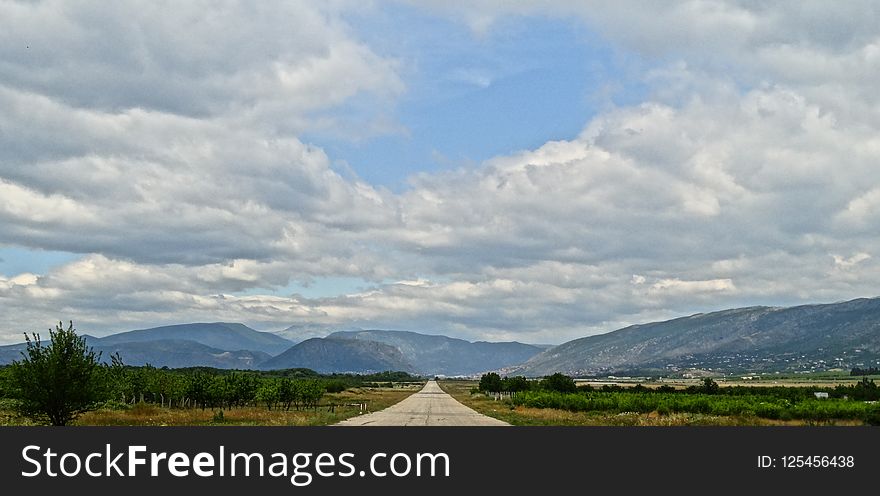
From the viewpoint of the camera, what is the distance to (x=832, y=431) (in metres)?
26.0

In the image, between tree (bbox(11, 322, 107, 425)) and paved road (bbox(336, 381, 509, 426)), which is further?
paved road (bbox(336, 381, 509, 426))

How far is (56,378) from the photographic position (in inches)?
1747

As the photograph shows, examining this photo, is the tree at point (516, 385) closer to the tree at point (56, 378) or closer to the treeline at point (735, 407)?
the treeline at point (735, 407)

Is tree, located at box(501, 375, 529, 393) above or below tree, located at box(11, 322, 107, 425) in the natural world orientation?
below

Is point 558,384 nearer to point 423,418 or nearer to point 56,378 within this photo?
point 423,418

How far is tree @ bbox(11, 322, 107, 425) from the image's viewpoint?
145 feet

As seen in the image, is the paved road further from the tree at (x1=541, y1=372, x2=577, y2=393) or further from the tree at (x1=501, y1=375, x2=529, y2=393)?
the tree at (x1=501, y1=375, x2=529, y2=393)

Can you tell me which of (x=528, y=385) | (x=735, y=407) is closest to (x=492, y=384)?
(x=528, y=385)

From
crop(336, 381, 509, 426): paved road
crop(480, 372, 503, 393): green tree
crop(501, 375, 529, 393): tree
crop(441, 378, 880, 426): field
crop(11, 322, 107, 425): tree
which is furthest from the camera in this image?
crop(480, 372, 503, 393): green tree

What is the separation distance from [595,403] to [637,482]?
7144 cm

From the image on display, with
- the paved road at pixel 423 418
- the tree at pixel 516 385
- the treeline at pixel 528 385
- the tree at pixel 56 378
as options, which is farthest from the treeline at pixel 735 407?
the tree at pixel 516 385

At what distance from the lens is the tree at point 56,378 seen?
44.2m

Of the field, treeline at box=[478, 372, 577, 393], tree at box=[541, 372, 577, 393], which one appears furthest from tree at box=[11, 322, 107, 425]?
tree at box=[541, 372, 577, 393]

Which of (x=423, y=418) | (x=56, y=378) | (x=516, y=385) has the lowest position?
(x=516, y=385)
